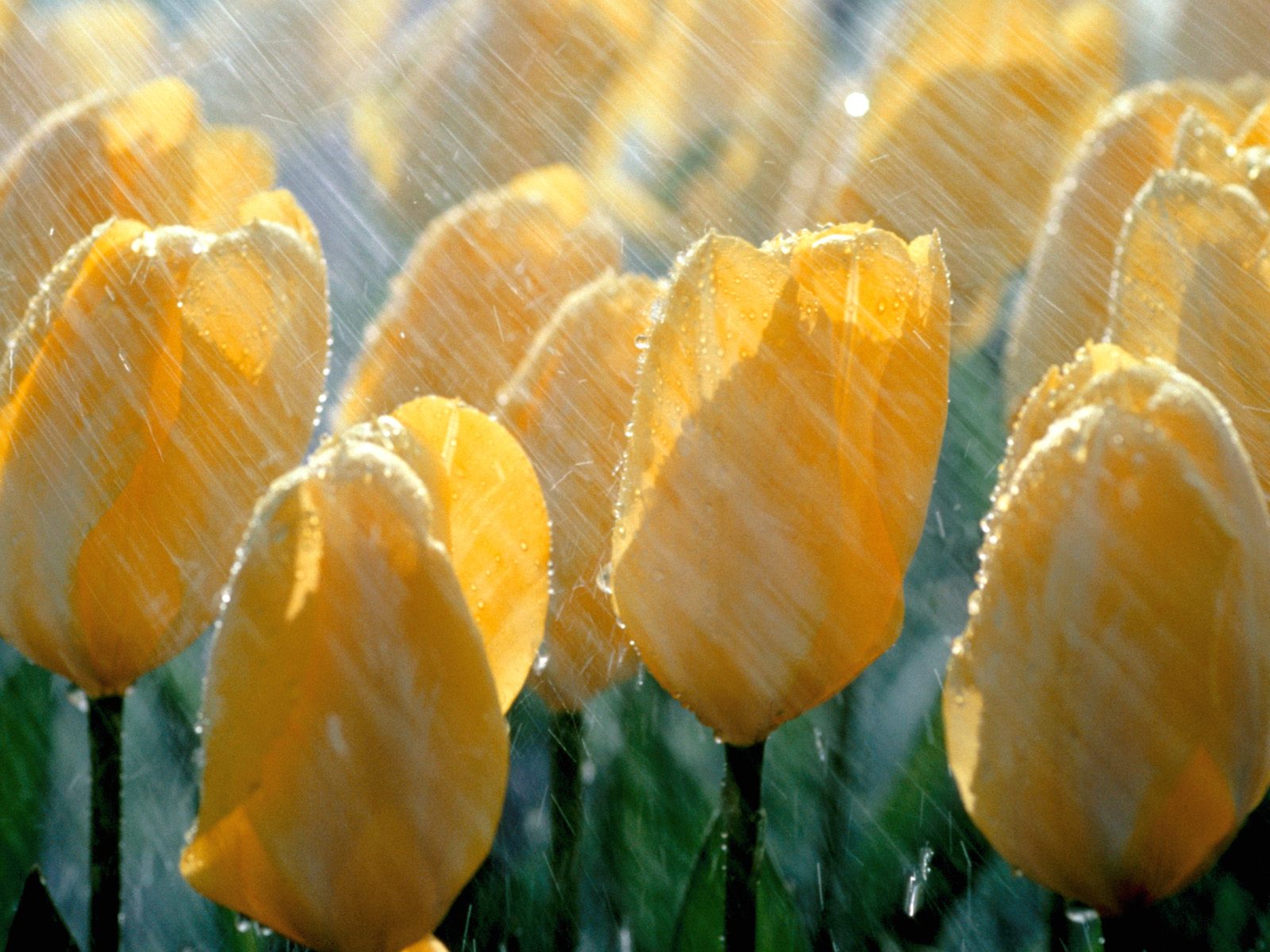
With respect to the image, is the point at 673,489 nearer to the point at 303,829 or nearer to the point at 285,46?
the point at 303,829

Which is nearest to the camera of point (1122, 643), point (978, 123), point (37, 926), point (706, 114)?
point (1122, 643)

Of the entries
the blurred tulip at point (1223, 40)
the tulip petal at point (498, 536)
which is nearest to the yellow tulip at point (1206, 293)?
the tulip petal at point (498, 536)

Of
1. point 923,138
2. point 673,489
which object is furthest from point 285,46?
point 673,489

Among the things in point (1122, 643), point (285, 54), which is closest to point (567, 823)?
point (1122, 643)

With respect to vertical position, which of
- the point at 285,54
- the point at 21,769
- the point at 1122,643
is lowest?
the point at 21,769

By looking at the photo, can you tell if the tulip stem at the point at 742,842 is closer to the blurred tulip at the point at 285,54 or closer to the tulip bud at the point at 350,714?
the tulip bud at the point at 350,714

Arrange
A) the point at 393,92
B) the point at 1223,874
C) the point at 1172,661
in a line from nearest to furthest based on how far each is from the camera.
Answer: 1. the point at 1172,661
2. the point at 1223,874
3. the point at 393,92

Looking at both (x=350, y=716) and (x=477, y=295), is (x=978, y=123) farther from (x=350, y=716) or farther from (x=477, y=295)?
(x=350, y=716)
